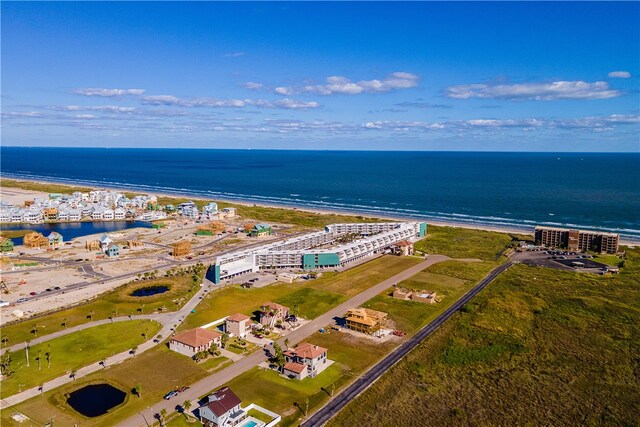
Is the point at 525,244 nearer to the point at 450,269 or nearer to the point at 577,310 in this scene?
the point at 450,269

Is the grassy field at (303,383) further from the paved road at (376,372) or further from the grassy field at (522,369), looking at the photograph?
the grassy field at (522,369)

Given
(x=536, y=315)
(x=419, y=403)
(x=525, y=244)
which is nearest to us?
(x=419, y=403)

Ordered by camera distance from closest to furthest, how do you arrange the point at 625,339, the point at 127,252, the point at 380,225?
the point at 625,339 < the point at 127,252 < the point at 380,225

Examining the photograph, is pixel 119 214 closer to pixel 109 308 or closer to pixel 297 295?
pixel 109 308

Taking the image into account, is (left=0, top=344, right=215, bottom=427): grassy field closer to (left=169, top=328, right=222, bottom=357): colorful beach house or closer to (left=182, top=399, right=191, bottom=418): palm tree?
(left=169, top=328, right=222, bottom=357): colorful beach house

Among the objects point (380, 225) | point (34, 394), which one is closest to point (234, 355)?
point (34, 394)

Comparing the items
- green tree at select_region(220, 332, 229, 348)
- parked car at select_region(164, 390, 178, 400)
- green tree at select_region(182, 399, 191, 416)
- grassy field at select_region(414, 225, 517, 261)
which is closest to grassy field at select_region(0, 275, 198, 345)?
green tree at select_region(220, 332, 229, 348)

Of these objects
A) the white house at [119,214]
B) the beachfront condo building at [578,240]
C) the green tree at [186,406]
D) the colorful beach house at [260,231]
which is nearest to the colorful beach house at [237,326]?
the green tree at [186,406]
